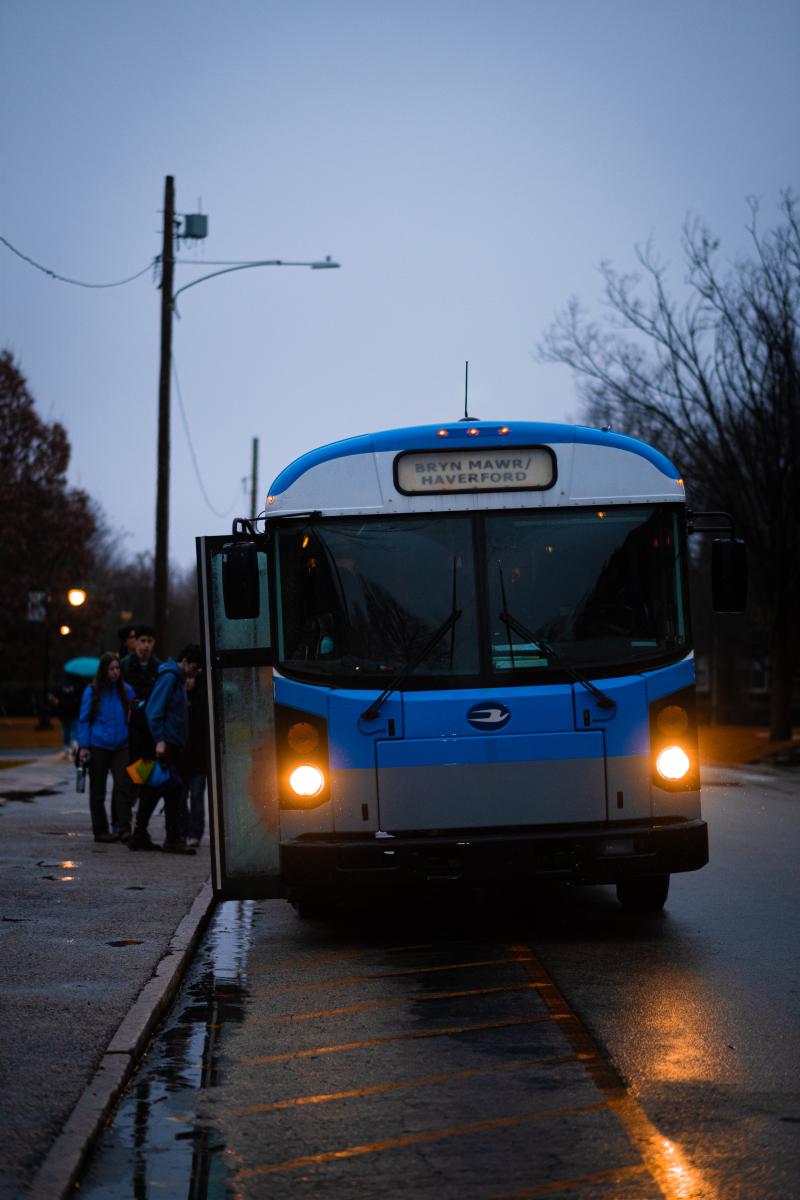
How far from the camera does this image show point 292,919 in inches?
448

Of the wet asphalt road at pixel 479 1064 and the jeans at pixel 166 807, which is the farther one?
the jeans at pixel 166 807

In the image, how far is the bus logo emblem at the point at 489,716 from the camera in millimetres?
9336

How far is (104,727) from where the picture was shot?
1556 centimetres

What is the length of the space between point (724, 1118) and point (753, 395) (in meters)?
28.9

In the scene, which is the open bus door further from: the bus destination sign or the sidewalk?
the bus destination sign

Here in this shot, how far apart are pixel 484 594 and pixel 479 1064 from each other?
354 centimetres

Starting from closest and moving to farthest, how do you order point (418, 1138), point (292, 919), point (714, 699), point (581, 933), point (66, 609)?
point (418, 1138)
point (581, 933)
point (292, 919)
point (66, 609)
point (714, 699)

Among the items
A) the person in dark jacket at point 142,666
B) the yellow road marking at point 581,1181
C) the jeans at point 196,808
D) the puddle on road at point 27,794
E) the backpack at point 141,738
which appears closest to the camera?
the yellow road marking at point 581,1181

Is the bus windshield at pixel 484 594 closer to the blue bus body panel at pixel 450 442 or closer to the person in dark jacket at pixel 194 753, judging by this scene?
the blue bus body panel at pixel 450 442

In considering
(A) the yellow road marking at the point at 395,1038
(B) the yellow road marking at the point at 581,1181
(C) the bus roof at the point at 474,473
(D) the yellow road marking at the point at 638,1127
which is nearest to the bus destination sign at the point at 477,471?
(C) the bus roof at the point at 474,473

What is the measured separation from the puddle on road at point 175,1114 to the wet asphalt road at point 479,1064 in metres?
0.01

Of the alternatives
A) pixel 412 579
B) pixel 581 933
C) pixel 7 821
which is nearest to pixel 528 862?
pixel 581 933

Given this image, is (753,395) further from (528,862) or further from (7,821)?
(528,862)

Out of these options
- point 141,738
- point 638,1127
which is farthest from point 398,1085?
point 141,738
